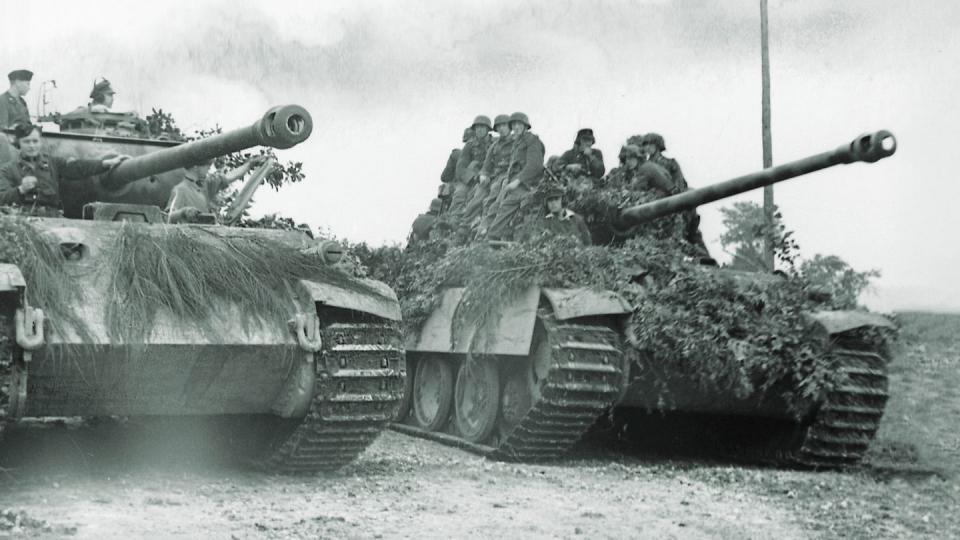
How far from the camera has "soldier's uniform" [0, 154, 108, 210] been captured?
32.0 feet

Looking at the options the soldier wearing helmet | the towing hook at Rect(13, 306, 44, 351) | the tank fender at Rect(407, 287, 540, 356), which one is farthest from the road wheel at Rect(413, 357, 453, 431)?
the towing hook at Rect(13, 306, 44, 351)

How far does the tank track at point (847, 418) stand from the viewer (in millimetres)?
10977

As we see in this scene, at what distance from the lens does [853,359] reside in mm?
11172

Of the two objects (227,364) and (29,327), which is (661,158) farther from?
(29,327)

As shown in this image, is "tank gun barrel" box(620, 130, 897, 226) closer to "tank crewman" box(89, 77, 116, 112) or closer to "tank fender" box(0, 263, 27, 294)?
"tank crewman" box(89, 77, 116, 112)

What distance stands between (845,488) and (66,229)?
18.6 feet

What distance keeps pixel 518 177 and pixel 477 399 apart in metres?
2.25

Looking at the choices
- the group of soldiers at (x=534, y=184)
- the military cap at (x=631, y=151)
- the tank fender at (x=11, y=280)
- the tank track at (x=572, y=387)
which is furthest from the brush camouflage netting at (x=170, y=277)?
the military cap at (x=631, y=151)

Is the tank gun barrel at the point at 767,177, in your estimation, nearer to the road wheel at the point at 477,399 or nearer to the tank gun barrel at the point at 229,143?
the road wheel at the point at 477,399

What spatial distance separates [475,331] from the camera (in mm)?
12000

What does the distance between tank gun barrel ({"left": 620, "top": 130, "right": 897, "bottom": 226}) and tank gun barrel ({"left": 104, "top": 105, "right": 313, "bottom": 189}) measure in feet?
14.7

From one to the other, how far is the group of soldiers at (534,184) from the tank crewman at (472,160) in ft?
0.05

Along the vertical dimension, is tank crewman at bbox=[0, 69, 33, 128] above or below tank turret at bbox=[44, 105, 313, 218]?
above

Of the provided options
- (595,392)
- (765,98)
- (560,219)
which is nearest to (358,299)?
(595,392)
